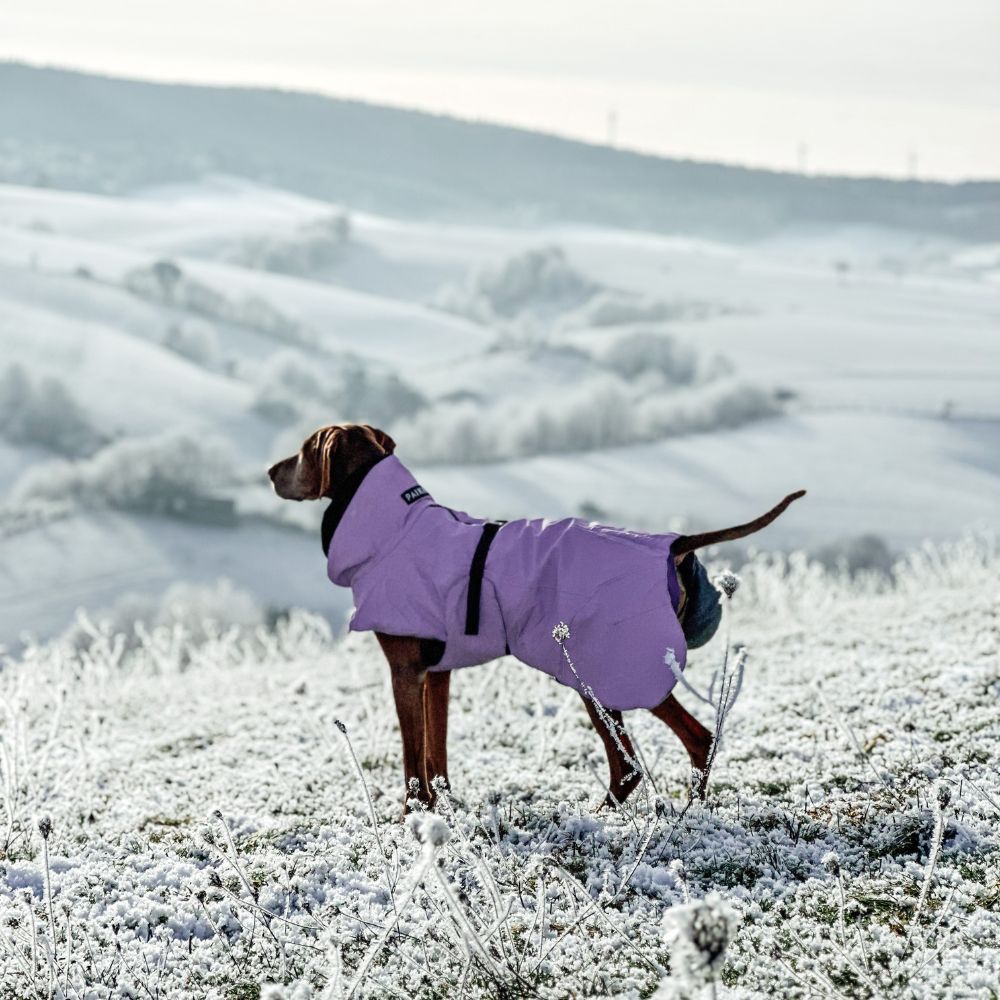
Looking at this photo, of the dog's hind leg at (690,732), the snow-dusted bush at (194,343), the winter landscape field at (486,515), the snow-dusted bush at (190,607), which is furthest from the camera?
the snow-dusted bush at (194,343)

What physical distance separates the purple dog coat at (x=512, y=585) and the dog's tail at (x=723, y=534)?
6 cm

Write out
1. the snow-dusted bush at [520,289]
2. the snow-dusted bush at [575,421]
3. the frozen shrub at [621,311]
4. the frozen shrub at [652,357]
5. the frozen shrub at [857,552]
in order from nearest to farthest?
the frozen shrub at [857,552] → the snow-dusted bush at [575,421] → the frozen shrub at [652,357] → the frozen shrub at [621,311] → the snow-dusted bush at [520,289]

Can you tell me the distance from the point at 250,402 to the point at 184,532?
12.5 meters

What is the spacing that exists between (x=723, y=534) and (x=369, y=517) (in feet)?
5.33

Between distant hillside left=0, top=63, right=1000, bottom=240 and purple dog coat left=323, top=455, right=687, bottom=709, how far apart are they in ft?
222

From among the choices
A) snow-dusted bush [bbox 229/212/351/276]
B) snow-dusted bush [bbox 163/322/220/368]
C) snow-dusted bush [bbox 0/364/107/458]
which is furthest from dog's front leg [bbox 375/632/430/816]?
snow-dusted bush [bbox 229/212/351/276]

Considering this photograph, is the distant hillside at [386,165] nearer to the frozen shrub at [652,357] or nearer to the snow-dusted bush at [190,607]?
the frozen shrub at [652,357]

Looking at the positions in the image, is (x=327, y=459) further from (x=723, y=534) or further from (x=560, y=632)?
(x=723, y=534)

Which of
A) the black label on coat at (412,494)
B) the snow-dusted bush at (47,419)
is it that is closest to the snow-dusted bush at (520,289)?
the snow-dusted bush at (47,419)

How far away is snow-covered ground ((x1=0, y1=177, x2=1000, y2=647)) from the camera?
40.1 meters

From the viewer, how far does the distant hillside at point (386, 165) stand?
227ft

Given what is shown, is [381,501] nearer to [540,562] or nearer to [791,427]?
[540,562]

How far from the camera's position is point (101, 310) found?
58.3m

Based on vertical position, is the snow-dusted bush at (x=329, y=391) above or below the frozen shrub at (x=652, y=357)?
below
